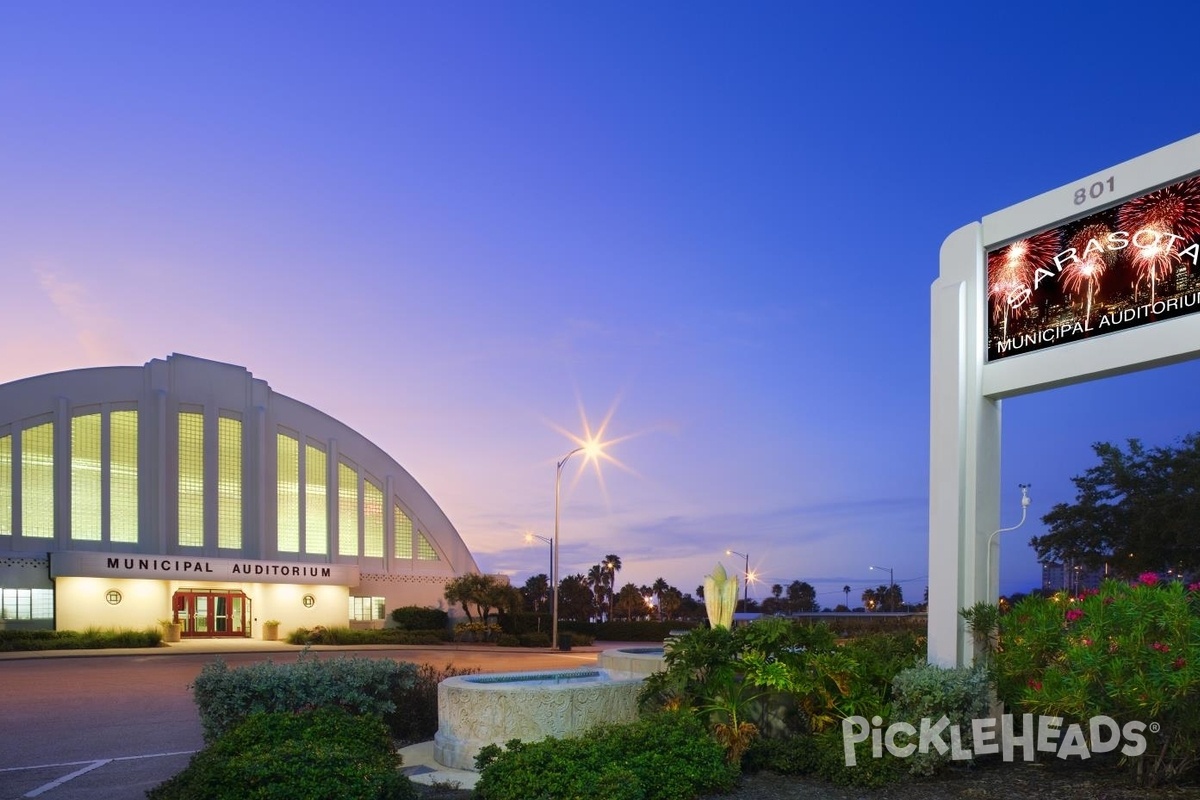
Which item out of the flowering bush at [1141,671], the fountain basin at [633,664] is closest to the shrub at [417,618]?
the fountain basin at [633,664]

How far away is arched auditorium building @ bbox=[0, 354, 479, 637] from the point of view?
130 feet

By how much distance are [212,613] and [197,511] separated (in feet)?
15.9

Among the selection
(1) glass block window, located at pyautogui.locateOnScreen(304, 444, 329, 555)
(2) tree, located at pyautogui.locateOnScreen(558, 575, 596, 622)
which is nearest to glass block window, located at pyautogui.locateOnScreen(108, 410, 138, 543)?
(1) glass block window, located at pyautogui.locateOnScreen(304, 444, 329, 555)

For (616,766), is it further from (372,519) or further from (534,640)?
(372,519)

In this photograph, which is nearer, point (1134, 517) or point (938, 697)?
point (938, 697)

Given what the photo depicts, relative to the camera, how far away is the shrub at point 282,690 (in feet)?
36.4

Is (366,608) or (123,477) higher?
(123,477)

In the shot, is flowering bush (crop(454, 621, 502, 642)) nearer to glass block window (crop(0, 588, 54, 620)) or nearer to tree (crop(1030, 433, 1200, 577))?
glass block window (crop(0, 588, 54, 620))

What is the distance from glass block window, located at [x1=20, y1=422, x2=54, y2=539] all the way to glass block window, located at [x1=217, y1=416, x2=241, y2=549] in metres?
7.07

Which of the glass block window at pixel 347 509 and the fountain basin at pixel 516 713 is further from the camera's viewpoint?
the glass block window at pixel 347 509

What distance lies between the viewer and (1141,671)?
8422mm

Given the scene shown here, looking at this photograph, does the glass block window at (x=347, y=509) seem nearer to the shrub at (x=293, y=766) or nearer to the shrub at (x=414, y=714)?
the shrub at (x=414, y=714)

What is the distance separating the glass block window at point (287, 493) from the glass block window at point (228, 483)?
1.96 m

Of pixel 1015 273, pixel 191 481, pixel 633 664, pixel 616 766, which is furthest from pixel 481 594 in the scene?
pixel 616 766
